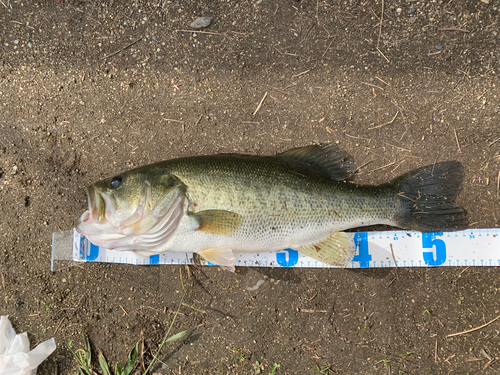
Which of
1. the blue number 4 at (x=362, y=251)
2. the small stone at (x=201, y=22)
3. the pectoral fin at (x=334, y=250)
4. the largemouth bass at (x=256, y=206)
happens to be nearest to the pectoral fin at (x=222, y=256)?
the largemouth bass at (x=256, y=206)

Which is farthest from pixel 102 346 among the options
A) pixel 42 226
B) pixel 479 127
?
pixel 479 127

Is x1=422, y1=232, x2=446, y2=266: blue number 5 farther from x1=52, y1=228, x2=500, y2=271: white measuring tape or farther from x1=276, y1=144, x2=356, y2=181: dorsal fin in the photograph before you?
x1=276, y1=144, x2=356, y2=181: dorsal fin

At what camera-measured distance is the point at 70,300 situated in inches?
118

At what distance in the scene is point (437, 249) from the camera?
277 centimetres

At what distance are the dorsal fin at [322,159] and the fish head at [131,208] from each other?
1.04 m

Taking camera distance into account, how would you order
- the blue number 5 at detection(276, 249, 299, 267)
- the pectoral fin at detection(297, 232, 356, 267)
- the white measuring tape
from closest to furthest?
the pectoral fin at detection(297, 232, 356, 267)
the white measuring tape
the blue number 5 at detection(276, 249, 299, 267)

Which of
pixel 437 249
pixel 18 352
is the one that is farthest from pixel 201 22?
pixel 18 352

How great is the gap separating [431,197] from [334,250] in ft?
3.26

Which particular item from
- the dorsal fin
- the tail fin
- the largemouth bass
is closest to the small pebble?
the largemouth bass

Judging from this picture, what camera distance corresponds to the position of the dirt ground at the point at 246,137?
280 centimetres

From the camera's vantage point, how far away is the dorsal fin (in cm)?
271

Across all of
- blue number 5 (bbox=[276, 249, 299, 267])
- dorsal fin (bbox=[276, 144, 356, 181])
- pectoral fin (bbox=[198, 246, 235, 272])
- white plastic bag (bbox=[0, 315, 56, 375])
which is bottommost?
white plastic bag (bbox=[0, 315, 56, 375])

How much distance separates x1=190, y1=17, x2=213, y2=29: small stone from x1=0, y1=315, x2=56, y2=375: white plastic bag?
136 inches

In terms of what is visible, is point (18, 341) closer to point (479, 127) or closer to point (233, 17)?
point (233, 17)
